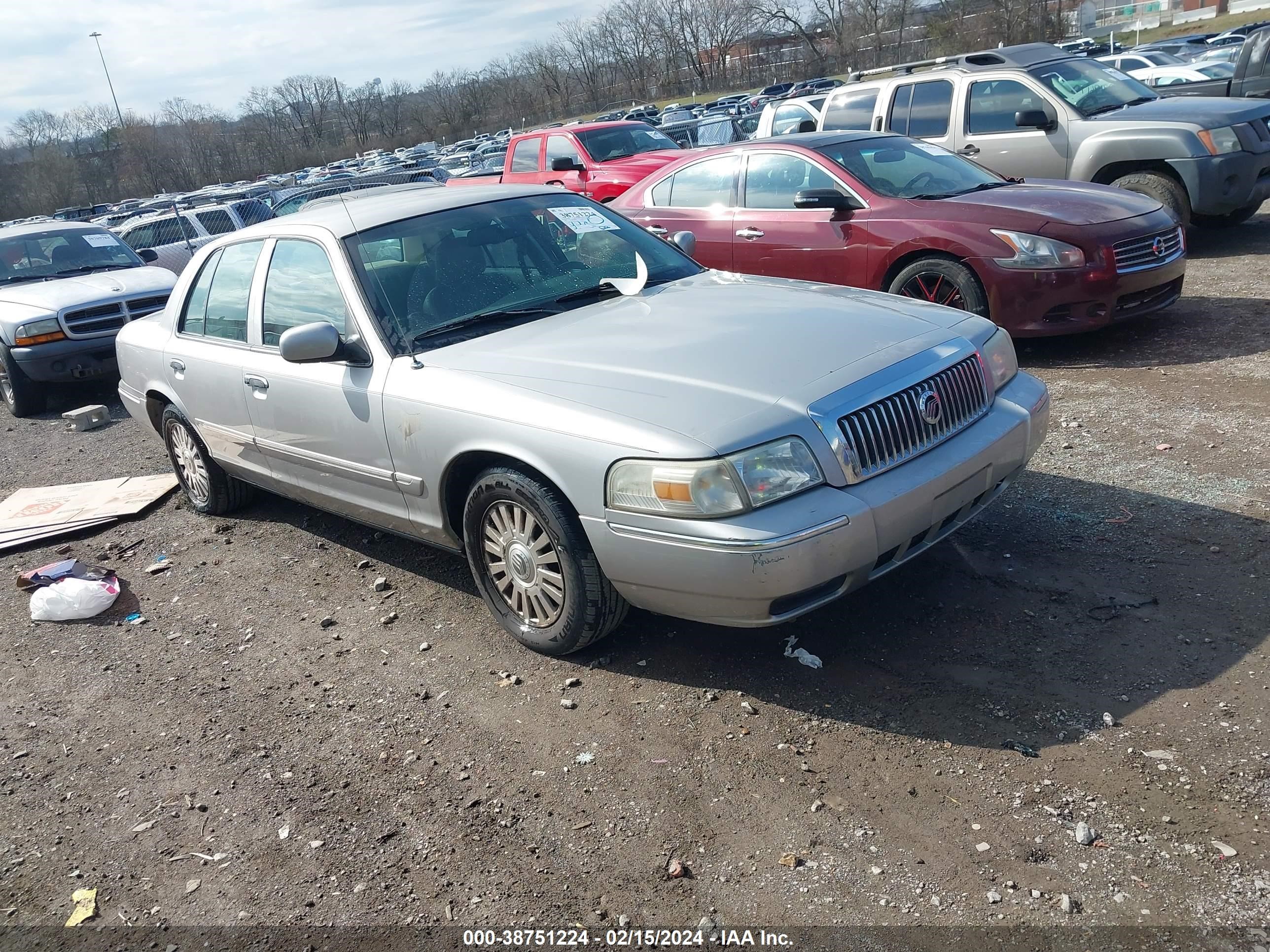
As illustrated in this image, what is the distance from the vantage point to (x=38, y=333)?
9391mm

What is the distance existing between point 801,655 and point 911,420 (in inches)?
37.6

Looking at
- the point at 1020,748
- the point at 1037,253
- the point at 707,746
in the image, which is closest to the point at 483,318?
the point at 707,746

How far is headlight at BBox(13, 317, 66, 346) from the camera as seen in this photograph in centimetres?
939

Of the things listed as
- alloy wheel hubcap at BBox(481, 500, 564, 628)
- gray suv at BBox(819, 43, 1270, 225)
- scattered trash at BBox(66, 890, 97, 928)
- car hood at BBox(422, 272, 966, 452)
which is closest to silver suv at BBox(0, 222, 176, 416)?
car hood at BBox(422, 272, 966, 452)

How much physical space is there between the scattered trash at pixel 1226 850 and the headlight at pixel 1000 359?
191cm

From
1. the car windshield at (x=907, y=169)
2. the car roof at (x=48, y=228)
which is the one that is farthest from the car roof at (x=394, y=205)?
the car roof at (x=48, y=228)

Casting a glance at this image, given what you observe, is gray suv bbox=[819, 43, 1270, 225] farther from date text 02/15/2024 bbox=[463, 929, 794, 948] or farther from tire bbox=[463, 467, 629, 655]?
date text 02/15/2024 bbox=[463, 929, 794, 948]

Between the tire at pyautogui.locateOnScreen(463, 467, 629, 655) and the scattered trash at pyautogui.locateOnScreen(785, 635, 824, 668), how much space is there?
637 millimetres

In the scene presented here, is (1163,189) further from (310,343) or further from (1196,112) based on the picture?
(310,343)

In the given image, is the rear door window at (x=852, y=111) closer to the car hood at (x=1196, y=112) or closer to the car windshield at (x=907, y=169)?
the car hood at (x=1196, y=112)

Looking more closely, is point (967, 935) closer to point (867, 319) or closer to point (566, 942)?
point (566, 942)

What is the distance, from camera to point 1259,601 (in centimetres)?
365

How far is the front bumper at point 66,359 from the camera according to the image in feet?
30.8

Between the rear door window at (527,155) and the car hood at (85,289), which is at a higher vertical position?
the rear door window at (527,155)
